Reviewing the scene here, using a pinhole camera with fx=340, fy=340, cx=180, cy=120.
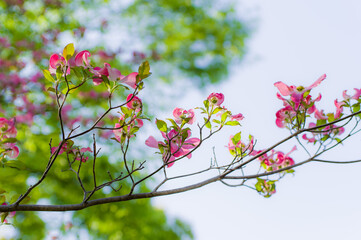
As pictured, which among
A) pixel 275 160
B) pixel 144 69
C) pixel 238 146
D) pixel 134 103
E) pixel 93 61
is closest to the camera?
pixel 144 69

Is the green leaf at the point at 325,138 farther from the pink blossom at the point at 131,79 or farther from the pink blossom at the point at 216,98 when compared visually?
the pink blossom at the point at 131,79

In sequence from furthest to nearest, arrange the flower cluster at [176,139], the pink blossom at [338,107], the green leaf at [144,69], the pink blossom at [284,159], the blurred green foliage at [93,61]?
the blurred green foliage at [93,61] < the pink blossom at [284,159] < the pink blossom at [338,107] < the flower cluster at [176,139] < the green leaf at [144,69]

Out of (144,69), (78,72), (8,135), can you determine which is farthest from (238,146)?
(8,135)

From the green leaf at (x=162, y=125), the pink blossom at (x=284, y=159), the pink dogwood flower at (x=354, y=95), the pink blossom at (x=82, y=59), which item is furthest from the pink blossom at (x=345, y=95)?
the pink blossom at (x=82, y=59)

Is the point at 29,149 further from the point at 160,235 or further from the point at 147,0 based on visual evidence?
the point at 147,0

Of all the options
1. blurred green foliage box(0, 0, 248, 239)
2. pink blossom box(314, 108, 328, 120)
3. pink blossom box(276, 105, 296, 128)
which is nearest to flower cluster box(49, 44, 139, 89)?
pink blossom box(276, 105, 296, 128)

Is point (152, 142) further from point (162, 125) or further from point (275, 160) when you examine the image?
point (275, 160)

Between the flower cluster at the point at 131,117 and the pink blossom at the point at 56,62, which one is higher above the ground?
the pink blossom at the point at 56,62

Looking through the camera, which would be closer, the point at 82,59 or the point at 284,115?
the point at 82,59

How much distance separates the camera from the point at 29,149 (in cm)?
354

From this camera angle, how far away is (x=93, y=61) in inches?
115

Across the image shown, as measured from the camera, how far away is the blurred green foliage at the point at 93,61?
132 inches

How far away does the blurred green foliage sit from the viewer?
3.35 meters

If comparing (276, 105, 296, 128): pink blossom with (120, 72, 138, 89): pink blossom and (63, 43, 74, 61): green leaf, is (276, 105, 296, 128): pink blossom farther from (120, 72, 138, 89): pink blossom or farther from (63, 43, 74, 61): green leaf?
(63, 43, 74, 61): green leaf
